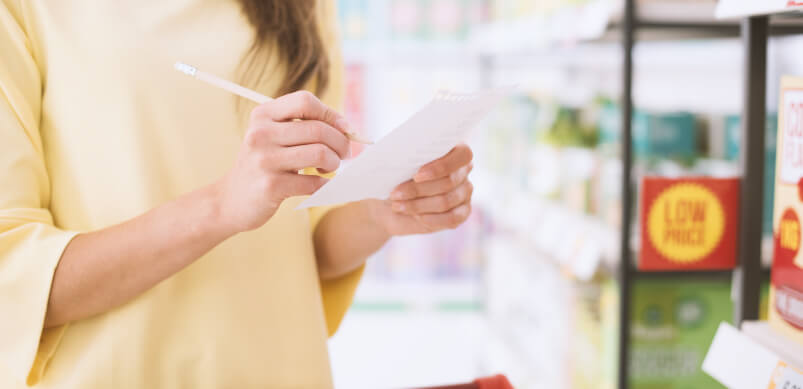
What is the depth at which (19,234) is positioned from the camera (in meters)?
0.94

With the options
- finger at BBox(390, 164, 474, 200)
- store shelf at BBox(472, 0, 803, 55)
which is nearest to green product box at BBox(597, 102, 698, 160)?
store shelf at BBox(472, 0, 803, 55)

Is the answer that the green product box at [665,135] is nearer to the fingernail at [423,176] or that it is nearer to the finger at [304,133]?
the fingernail at [423,176]

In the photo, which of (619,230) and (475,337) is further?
(475,337)

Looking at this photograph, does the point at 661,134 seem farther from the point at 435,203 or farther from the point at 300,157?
the point at 300,157

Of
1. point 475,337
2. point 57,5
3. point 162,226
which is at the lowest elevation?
point 475,337

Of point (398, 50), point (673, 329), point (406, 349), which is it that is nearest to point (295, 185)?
point (673, 329)

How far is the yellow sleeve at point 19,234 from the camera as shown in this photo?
932mm

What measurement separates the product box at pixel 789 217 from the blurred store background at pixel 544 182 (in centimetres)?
72

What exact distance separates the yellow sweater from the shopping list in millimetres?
288

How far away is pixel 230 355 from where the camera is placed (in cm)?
109

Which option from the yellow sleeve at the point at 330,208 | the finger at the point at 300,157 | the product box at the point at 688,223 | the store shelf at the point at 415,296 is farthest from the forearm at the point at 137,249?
the store shelf at the point at 415,296

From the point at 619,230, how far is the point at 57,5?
1190mm

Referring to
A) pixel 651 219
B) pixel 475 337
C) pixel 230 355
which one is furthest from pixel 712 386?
pixel 475 337

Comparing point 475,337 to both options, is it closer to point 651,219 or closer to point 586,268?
point 586,268
